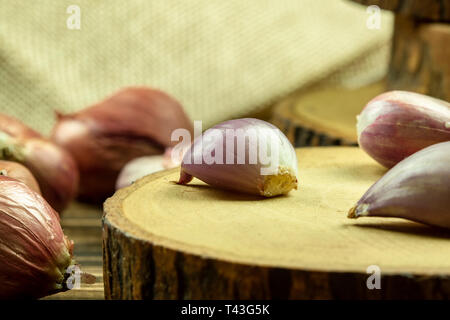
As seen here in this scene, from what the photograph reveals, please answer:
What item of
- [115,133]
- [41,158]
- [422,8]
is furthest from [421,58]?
[41,158]

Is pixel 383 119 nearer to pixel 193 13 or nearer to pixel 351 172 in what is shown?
pixel 351 172

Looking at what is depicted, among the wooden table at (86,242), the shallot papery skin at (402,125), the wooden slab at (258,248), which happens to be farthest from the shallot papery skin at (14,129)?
the shallot papery skin at (402,125)

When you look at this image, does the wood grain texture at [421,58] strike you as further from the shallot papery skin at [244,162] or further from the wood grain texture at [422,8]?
the shallot papery skin at [244,162]

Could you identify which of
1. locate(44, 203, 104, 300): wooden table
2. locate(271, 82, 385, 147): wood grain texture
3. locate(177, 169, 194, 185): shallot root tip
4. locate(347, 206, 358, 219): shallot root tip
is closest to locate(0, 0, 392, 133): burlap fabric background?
locate(271, 82, 385, 147): wood grain texture

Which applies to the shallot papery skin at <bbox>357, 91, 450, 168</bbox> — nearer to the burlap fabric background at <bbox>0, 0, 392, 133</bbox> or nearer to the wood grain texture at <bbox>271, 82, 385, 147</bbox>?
the wood grain texture at <bbox>271, 82, 385, 147</bbox>
